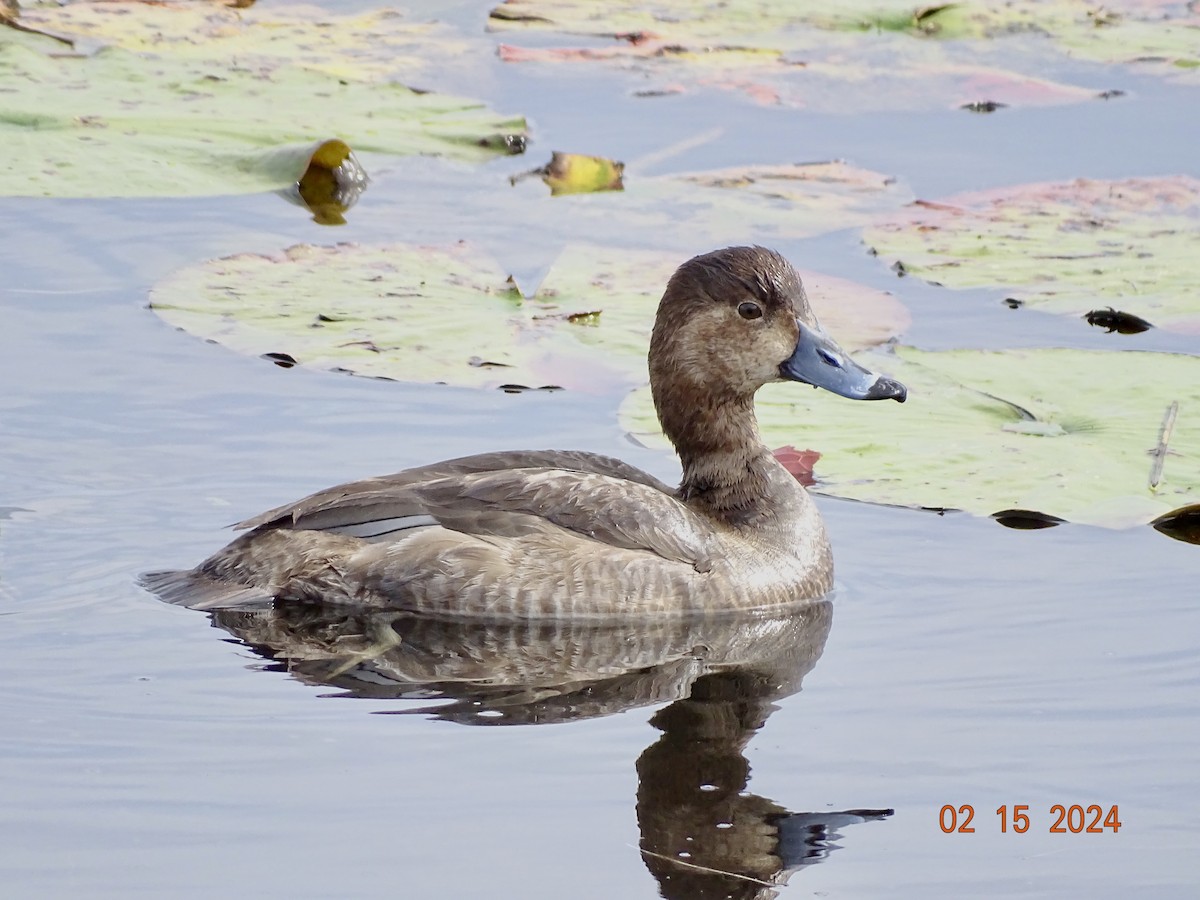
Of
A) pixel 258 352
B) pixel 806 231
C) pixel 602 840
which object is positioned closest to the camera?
pixel 602 840

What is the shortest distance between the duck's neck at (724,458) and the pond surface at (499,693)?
45 cm

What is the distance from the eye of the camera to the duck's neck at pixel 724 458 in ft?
25.0

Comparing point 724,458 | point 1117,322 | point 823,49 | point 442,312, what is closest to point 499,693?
point 724,458

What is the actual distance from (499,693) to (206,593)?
1323mm

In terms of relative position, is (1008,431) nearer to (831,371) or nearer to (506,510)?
(831,371)

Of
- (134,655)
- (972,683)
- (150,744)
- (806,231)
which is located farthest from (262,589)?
(806,231)

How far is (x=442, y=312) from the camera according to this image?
9062 millimetres

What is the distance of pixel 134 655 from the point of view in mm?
6594

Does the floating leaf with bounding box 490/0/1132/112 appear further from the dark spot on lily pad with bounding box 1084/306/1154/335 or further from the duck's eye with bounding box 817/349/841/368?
the duck's eye with bounding box 817/349/841/368

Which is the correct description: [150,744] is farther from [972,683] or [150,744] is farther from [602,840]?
[972,683]

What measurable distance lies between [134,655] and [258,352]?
230 centimetres

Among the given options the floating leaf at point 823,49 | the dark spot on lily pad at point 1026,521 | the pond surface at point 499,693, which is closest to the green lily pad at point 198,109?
the pond surface at point 499,693

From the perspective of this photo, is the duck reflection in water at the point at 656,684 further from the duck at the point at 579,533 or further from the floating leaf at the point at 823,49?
the floating leaf at the point at 823,49
